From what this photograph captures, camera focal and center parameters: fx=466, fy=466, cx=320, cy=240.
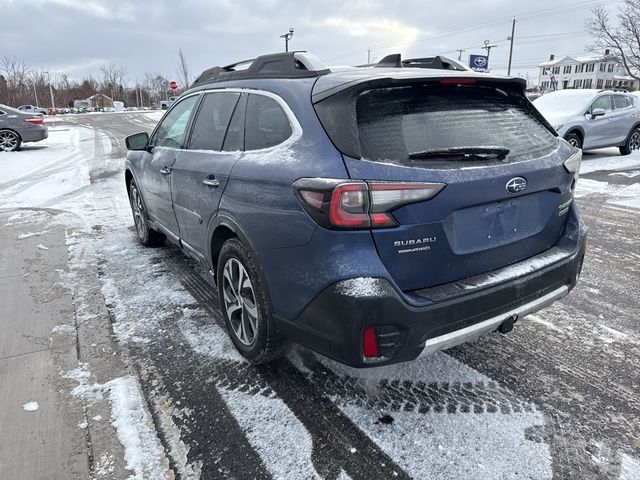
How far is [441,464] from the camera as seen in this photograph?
213 cm

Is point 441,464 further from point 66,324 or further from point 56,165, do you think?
point 56,165

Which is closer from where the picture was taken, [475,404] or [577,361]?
[475,404]

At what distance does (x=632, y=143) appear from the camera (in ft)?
41.0

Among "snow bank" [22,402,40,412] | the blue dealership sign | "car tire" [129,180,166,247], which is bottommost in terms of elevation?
"snow bank" [22,402,40,412]

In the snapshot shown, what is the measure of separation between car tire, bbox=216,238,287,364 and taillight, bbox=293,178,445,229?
28.8 inches

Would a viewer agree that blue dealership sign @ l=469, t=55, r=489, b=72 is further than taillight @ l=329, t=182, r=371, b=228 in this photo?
Yes

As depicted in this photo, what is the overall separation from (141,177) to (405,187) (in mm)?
3676

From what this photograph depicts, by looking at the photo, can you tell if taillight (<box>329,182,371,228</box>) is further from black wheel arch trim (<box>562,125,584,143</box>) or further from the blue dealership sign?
the blue dealership sign

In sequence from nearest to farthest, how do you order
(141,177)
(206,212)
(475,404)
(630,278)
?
(475,404), (206,212), (630,278), (141,177)

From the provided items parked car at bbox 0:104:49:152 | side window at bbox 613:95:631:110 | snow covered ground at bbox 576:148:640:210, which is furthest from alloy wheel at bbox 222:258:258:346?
parked car at bbox 0:104:49:152

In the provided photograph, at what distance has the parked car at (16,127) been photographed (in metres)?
14.6

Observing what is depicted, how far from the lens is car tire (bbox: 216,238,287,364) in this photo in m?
2.64

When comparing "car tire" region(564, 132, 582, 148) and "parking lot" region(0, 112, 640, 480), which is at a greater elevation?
"car tire" region(564, 132, 582, 148)

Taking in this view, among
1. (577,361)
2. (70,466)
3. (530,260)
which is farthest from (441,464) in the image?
(70,466)
